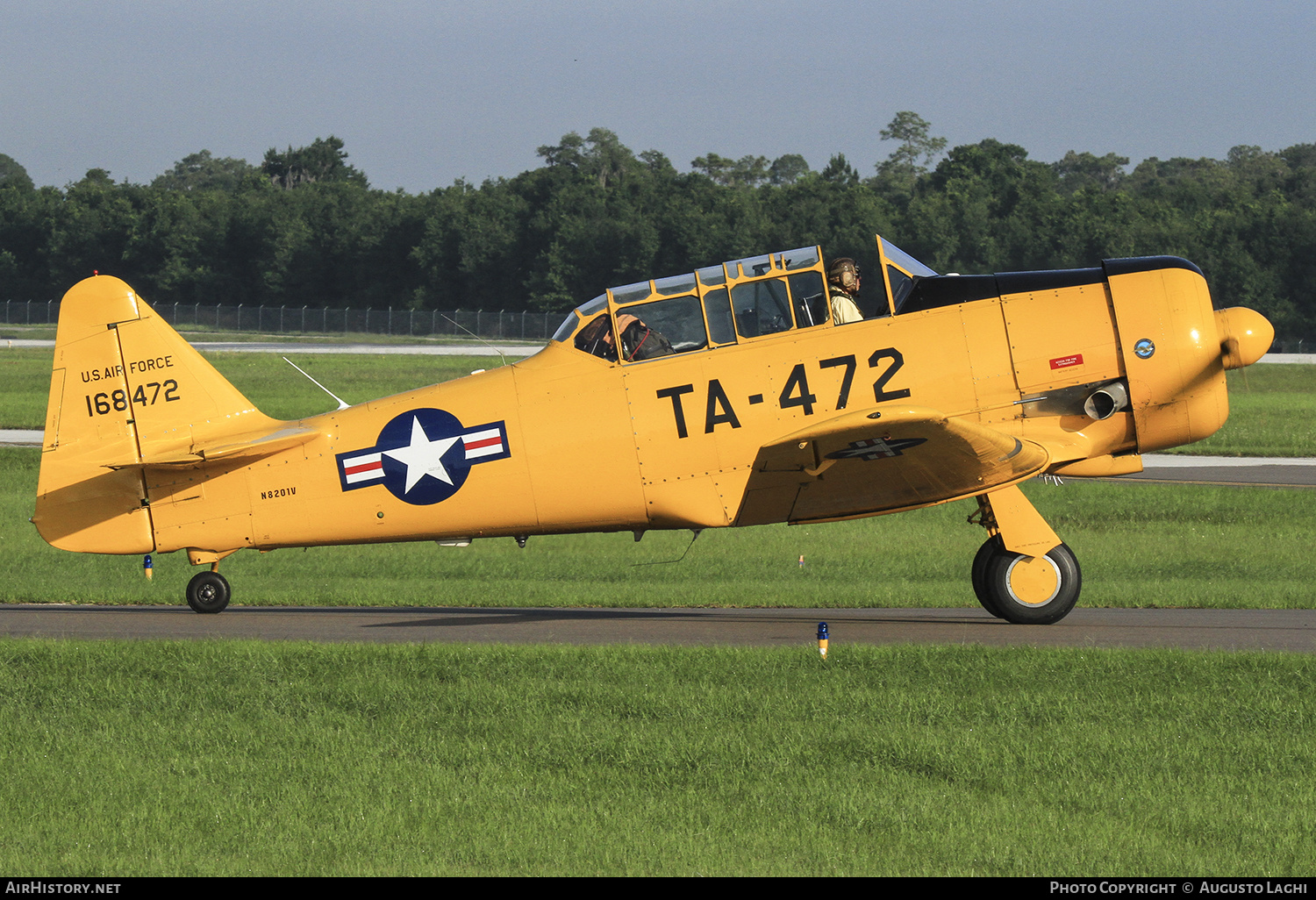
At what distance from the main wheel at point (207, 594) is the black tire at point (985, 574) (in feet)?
23.9

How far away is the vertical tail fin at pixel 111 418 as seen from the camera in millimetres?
12750

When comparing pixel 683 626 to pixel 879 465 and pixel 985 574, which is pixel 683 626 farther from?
pixel 985 574

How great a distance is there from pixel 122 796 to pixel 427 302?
8838 centimetres

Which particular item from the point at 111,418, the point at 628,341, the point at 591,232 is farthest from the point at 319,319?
the point at 628,341

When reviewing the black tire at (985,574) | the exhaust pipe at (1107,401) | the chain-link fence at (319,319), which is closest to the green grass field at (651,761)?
the black tire at (985,574)

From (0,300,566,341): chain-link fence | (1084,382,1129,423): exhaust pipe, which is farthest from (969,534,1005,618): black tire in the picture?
(0,300,566,341): chain-link fence

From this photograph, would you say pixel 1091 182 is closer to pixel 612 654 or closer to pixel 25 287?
pixel 25 287

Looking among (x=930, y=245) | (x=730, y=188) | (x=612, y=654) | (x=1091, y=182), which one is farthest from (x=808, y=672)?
(x=1091, y=182)

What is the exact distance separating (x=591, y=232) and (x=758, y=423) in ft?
257

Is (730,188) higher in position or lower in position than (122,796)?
higher

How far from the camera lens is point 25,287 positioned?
106 metres

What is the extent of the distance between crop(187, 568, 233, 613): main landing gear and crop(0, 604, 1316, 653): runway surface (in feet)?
0.42

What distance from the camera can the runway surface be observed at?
37.8 ft

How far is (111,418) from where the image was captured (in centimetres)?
1288
